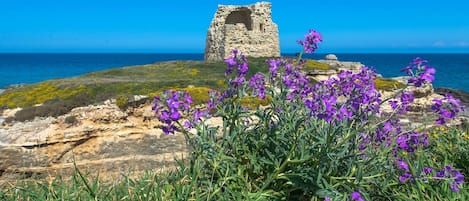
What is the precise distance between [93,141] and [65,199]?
5.46 metres

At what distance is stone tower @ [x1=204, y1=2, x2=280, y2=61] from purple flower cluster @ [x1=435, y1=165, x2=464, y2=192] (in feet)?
58.1

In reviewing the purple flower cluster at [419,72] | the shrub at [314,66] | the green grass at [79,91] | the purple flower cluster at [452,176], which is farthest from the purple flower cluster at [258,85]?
the shrub at [314,66]

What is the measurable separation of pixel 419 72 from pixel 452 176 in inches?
39.6

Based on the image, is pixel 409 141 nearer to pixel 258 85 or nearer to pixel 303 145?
pixel 303 145

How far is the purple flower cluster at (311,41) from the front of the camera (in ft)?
15.7

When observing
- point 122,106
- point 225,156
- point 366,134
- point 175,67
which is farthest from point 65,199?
point 175,67

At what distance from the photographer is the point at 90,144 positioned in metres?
9.65

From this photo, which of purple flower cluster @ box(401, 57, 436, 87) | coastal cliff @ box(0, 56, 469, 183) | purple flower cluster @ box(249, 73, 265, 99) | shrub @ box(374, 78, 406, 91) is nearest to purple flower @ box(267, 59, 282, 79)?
purple flower cluster @ box(249, 73, 265, 99)

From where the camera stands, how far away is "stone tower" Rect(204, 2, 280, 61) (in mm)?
22219

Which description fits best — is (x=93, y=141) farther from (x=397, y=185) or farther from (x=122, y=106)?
(x=397, y=185)

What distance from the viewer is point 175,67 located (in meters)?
16.7

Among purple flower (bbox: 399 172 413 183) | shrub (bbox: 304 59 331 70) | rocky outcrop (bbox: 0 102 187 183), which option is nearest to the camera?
purple flower (bbox: 399 172 413 183)

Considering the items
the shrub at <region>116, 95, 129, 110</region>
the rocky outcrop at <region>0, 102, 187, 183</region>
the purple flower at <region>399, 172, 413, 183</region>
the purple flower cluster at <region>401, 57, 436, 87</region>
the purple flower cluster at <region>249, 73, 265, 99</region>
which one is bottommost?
the rocky outcrop at <region>0, 102, 187, 183</region>

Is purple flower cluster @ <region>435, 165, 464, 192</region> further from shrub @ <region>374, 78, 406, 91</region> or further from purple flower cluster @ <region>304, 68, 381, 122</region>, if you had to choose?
shrub @ <region>374, 78, 406, 91</region>
